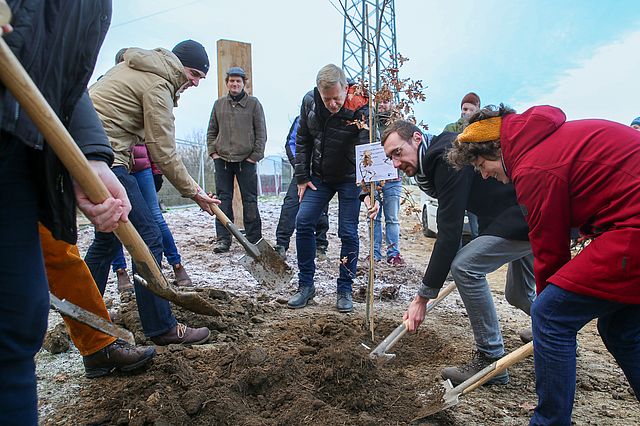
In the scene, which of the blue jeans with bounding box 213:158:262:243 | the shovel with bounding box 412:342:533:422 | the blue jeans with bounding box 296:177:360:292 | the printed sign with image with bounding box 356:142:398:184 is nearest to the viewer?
the shovel with bounding box 412:342:533:422

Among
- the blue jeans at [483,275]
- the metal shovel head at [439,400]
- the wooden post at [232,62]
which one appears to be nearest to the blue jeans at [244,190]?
the wooden post at [232,62]

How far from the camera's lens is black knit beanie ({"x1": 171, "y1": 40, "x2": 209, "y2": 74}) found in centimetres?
322

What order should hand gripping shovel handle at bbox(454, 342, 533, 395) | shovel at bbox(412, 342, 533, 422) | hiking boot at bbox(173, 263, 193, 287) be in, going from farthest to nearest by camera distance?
hiking boot at bbox(173, 263, 193, 287)
shovel at bbox(412, 342, 533, 422)
hand gripping shovel handle at bbox(454, 342, 533, 395)

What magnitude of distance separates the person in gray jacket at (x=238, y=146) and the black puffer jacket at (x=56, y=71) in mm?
4472

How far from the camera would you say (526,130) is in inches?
77.6

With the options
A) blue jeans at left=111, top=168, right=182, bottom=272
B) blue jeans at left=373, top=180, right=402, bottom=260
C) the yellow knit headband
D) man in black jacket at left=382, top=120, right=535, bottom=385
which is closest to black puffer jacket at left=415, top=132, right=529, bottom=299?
man in black jacket at left=382, top=120, right=535, bottom=385

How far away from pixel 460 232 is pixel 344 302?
1.75 meters

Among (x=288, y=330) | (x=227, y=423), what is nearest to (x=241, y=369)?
(x=227, y=423)

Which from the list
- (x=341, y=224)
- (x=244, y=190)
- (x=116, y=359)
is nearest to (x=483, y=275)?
(x=341, y=224)

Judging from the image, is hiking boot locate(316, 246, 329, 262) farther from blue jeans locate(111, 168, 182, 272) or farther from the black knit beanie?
the black knit beanie

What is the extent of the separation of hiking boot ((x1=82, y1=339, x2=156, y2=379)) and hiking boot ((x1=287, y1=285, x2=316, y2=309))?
1.79m

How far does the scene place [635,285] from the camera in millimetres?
1721

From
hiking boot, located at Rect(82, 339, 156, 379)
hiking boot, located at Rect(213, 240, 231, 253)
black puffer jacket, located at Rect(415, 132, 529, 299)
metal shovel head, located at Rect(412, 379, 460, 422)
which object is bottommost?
metal shovel head, located at Rect(412, 379, 460, 422)

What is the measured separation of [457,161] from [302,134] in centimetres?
233
